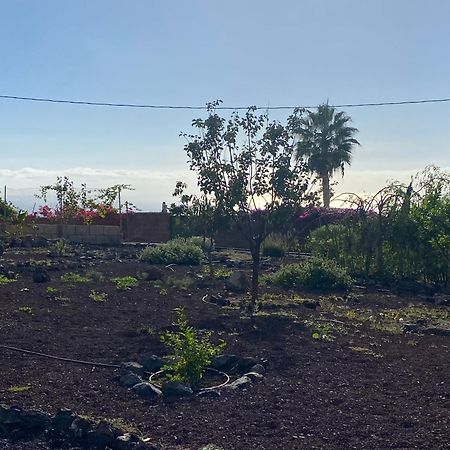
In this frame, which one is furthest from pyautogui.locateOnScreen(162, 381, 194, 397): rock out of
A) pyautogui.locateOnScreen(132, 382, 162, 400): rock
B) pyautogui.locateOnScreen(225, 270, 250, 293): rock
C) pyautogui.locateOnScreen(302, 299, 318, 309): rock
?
pyautogui.locateOnScreen(225, 270, 250, 293): rock

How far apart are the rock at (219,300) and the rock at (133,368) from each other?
5.52m

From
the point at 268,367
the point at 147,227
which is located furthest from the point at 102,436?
the point at 147,227

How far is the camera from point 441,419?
6.34m

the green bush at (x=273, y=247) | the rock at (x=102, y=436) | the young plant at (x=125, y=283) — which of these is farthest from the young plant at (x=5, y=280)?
the green bush at (x=273, y=247)

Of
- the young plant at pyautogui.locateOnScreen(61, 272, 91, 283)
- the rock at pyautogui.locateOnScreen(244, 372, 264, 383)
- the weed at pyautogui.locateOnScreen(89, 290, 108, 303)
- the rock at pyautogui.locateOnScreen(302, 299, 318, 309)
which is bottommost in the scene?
the rock at pyautogui.locateOnScreen(244, 372, 264, 383)

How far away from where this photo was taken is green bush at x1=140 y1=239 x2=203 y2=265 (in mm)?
23156

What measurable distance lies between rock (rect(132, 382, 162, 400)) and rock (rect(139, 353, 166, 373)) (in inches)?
33.9

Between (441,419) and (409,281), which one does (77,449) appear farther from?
(409,281)

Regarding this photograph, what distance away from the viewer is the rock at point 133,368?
26.4ft

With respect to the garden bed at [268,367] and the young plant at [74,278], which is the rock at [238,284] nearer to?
the garden bed at [268,367]

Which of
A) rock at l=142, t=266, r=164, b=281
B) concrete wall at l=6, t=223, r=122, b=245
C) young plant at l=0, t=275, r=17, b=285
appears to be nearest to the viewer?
young plant at l=0, t=275, r=17, b=285

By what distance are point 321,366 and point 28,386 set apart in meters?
3.19

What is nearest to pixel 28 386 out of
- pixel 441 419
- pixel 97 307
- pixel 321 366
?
pixel 321 366

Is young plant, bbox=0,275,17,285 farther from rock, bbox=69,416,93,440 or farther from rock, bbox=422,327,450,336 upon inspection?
rock, bbox=69,416,93,440
